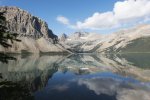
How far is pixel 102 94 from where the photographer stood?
202ft

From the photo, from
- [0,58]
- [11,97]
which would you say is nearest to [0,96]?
[11,97]

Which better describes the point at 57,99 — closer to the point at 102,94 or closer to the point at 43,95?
the point at 43,95

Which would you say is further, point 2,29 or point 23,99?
point 23,99

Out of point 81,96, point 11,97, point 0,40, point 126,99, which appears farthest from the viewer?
point 81,96

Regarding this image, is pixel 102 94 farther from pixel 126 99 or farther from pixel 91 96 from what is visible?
pixel 126 99

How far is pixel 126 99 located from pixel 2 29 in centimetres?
2961

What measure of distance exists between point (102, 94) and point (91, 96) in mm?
3982

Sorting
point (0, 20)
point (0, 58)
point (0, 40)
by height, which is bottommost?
point (0, 58)

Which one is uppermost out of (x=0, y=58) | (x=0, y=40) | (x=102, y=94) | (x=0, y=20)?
(x=0, y=20)

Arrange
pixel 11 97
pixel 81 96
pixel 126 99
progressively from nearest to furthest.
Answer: pixel 11 97
pixel 126 99
pixel 81 96

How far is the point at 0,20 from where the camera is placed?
35.6 m

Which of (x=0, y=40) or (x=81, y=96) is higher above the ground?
(x=0, y=40)

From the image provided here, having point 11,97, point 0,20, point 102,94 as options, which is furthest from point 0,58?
point 102,94

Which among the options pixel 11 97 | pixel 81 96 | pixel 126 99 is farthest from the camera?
pixel 81 96
